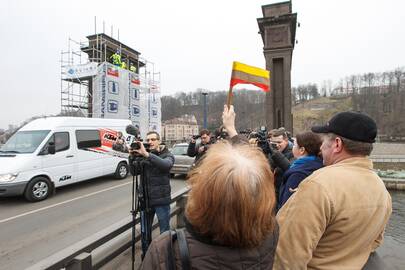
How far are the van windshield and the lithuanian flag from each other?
24.0 feet

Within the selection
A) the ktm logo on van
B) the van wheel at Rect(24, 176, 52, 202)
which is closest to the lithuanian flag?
the van wheel at Rect(24, 176, 52, 202)

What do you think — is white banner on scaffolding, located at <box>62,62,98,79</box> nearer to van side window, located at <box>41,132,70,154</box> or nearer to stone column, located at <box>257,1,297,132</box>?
van side window, located at <box>41,132,70,154</box>

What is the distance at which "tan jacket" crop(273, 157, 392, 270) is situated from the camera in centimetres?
138

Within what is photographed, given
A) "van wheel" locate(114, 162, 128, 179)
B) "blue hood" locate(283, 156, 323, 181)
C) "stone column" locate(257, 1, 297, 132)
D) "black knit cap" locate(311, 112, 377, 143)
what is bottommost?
"van wheel" locate(114, 162, 128, 179)

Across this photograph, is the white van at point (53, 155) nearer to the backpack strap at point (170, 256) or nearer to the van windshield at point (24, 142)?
the van windshield at point (24, 142)

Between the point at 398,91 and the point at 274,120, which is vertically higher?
the point at 398,91

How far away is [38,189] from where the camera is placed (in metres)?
8.07

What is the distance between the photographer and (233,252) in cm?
108

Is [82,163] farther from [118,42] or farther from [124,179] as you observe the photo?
[118,42]

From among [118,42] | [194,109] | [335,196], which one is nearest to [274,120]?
[335,196]

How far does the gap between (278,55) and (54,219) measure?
24.5 ft

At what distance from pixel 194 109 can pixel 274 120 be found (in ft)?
110

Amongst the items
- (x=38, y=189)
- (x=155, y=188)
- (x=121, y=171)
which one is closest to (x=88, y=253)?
(x=155, y=188)

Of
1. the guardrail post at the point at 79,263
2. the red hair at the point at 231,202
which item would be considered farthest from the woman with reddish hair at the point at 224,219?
the guardrail post at the point at 79,263
